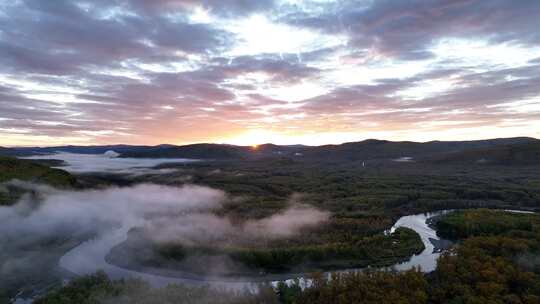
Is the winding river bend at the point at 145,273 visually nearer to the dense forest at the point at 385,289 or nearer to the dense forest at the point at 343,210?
the dense forest at the point at 343,210

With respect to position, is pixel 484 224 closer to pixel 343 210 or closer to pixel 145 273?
pixel 343 210

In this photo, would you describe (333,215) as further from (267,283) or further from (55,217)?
(55,217)

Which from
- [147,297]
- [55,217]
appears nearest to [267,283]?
[147,297]

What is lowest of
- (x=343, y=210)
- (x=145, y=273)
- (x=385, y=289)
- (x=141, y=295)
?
(x=145, y=273)

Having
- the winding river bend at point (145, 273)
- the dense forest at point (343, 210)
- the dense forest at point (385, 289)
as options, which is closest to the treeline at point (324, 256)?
the dense forest at point (343, 210)

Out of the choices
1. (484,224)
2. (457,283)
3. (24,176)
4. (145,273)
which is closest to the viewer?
(457,283)

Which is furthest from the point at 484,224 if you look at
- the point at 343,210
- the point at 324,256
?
the point at 324,256

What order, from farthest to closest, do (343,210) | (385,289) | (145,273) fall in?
(343,210), (145,273), (385,289)
